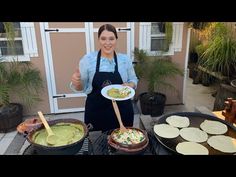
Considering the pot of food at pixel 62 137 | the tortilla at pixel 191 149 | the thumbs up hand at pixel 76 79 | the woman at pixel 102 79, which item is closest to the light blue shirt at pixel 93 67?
the woman at pixel 102 79

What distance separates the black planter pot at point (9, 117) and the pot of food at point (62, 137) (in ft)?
6.90

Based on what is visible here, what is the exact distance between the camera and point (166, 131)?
4.85 ft

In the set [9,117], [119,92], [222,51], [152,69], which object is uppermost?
[222,51]

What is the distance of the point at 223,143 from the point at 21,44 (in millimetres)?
2928

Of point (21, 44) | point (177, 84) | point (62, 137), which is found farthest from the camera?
point (177, 84)

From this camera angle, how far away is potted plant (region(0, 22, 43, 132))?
309 cm

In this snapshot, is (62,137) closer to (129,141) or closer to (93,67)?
(129,141)

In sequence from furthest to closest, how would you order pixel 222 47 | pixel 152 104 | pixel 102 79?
pixel 152 104
pixel 222 47
pixel 102 79

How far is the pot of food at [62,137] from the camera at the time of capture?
3.51ft

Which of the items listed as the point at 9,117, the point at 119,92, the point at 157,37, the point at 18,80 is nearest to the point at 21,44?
the point at 18,80

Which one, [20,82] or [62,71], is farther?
[62,71]

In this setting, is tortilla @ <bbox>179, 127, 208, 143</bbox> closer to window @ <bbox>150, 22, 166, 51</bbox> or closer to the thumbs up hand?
the thumbs up hand
